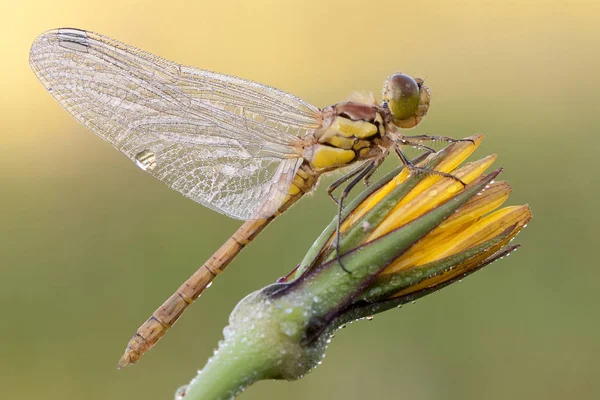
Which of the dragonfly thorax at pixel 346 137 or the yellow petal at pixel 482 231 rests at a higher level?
the dragonfly thorax at pixel 346 137

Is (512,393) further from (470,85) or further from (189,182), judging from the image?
(470,85)

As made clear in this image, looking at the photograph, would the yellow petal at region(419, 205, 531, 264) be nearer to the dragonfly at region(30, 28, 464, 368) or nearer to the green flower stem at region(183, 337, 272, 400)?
the green flower stem at region(183, 337, 272, 400)

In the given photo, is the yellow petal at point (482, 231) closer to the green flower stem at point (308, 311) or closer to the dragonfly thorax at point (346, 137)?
the green flower stem at point (308, 311)

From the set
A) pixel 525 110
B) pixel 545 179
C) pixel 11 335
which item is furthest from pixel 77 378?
pixel 525 110

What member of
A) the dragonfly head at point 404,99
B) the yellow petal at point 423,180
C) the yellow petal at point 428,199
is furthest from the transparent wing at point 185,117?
the yellow petal at point 428,199

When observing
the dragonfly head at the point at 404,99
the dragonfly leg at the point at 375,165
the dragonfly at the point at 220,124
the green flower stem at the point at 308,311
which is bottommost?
the green flower stem at the point at 308,311

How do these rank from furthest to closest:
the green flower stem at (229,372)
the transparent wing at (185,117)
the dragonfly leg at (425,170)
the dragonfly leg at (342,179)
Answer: the transparent wing at (185,117)
the dragonfly leg at (342,179)
the dragonfly leg at (425,170)
the green flower stem at (229,372)

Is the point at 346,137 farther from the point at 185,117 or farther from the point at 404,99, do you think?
the point at 185,117

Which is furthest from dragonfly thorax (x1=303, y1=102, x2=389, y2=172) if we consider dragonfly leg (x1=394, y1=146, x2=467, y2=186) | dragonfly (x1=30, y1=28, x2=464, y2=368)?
dragonfly leg (x1=394, y1=146, x2=467, y2=186)

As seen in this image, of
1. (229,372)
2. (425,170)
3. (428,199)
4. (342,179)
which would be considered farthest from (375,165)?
(229,372)
